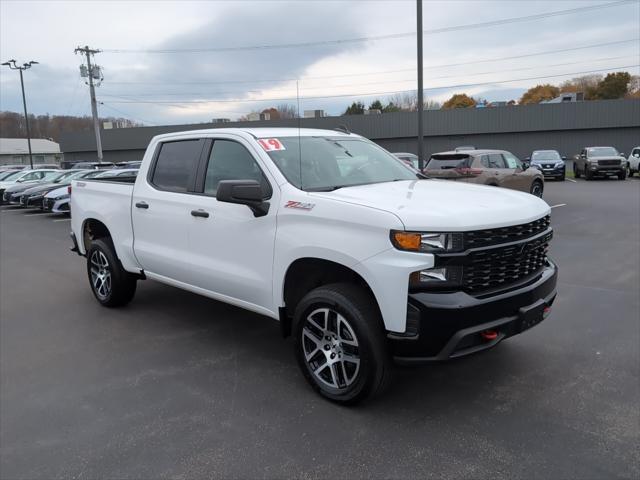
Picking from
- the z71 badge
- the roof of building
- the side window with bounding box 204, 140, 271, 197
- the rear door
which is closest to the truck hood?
the z71 badge

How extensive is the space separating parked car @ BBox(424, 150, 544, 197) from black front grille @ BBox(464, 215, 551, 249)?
10014 mm

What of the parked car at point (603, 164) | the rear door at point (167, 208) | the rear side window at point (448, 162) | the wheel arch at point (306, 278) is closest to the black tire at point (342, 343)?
the wheel arch at point (306, 278)

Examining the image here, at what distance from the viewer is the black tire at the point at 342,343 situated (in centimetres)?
334

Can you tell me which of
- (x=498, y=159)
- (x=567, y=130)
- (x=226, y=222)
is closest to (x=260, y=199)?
(x=226, y=222)

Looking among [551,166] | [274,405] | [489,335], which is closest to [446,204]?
[489,335]

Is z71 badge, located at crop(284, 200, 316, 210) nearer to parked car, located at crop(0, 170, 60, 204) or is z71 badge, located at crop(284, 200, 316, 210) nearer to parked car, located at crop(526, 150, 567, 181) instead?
parked car, located at crop(0, 170, 60, 204)

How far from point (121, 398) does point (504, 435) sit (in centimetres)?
273

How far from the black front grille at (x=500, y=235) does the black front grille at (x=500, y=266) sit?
5 centimetres

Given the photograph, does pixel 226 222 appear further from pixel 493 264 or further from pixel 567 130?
pixel 567 130

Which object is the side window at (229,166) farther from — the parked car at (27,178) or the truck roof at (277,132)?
the parked car at (27,178)

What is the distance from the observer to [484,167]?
1443 cm

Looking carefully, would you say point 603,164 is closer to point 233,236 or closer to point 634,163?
point 634,163

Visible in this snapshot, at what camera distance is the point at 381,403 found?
369cm

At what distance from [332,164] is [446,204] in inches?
51.5
